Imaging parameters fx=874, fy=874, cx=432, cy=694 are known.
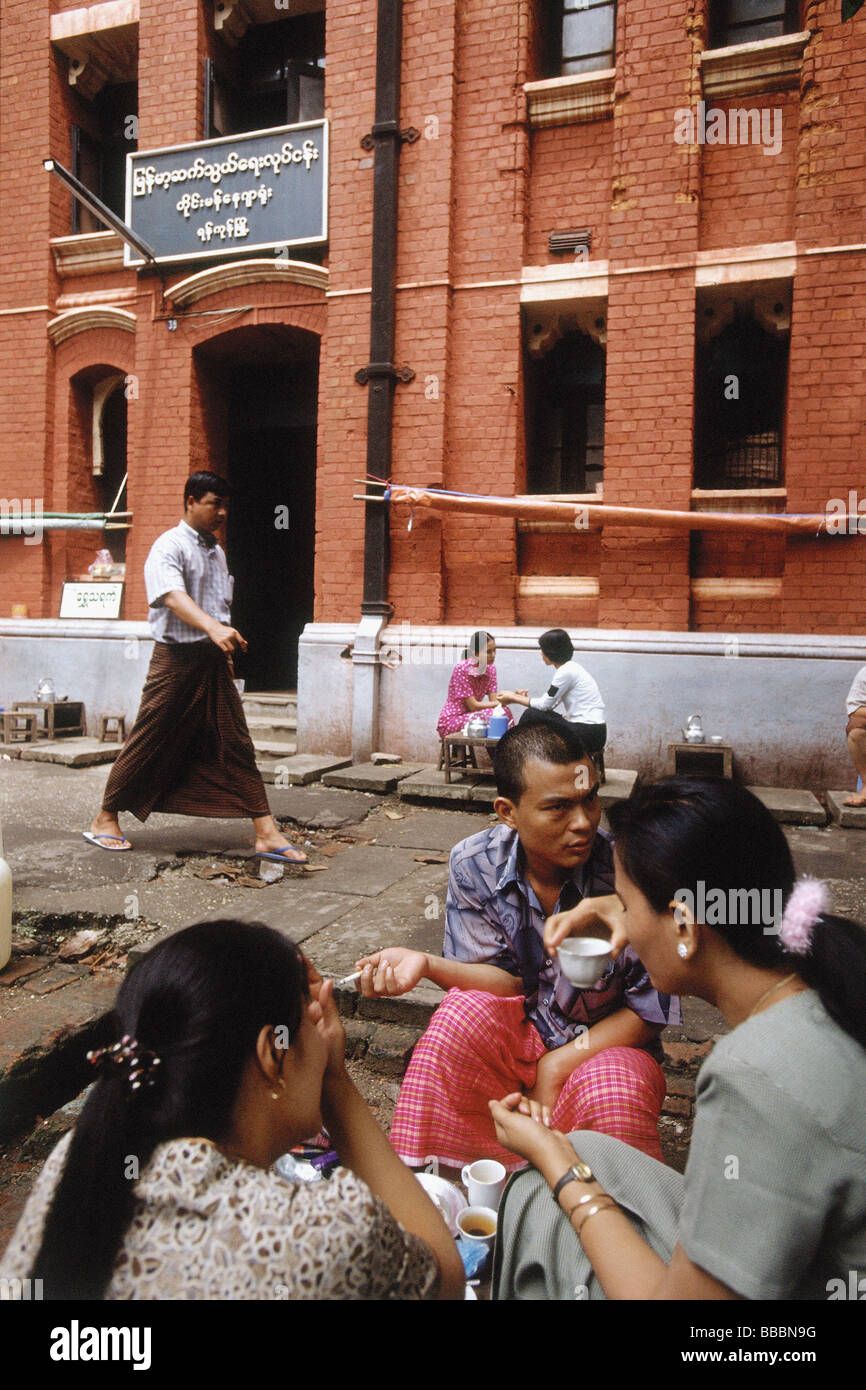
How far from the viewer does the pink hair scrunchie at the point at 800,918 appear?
1.38 metres

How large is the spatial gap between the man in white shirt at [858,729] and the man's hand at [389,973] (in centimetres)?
529

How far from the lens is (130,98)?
9.97m

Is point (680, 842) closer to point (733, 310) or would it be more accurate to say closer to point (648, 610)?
point (648, 610)

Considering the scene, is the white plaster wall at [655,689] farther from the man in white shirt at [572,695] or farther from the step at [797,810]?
the man in white shirt at [572,695]

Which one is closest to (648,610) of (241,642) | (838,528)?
(838,528)

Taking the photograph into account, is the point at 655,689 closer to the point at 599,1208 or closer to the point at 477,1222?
the point at 477,1222

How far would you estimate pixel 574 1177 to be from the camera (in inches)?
61.7

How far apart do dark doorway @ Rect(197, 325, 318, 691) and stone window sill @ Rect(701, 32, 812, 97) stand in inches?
169

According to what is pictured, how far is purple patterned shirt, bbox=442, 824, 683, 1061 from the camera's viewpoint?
2.38m

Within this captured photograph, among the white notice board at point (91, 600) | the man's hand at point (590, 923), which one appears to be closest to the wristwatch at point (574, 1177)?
the man's hand at point (590, 923)

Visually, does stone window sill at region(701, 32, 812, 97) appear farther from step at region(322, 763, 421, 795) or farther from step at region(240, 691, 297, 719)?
step at region(240, 691, 297, 719)

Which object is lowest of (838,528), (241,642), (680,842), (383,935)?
(383,935)
